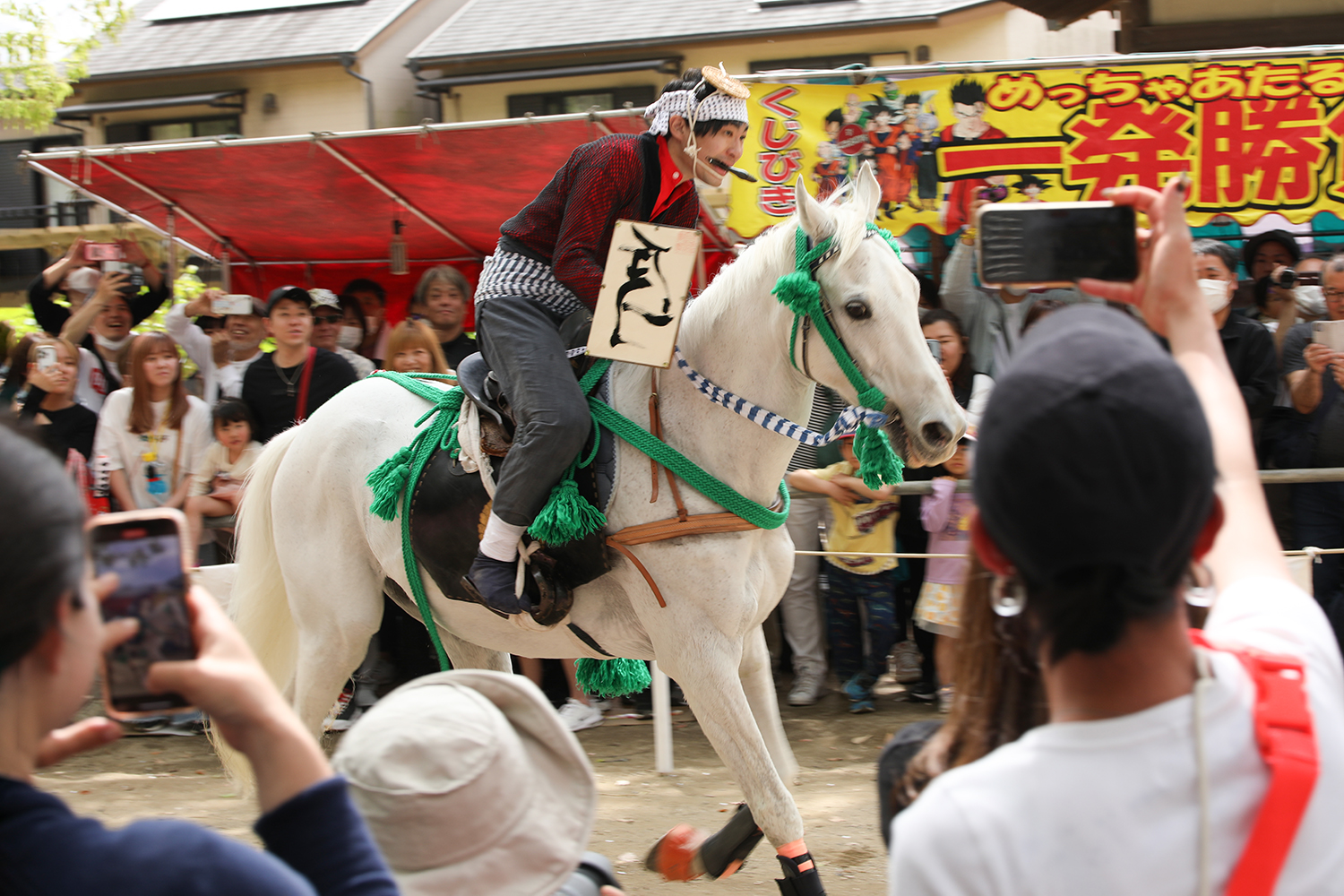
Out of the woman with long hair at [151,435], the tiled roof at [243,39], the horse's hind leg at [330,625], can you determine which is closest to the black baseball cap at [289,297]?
the woman with long hair at [151,435]

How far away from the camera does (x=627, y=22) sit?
15234 millimetres

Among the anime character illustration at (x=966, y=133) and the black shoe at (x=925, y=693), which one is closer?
the anime character illustration at (x=966, y=133)

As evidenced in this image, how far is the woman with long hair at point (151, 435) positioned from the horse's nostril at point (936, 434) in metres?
4.36

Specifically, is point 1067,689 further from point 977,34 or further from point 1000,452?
point 977,34

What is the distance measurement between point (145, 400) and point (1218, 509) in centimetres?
586

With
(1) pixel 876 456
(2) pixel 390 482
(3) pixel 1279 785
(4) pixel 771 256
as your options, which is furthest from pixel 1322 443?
(3) pixel 1279 785

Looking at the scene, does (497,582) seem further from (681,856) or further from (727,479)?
(681,856)

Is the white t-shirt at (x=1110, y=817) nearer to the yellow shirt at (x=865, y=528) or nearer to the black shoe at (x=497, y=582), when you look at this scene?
the black shoe at (x=497, y=582)

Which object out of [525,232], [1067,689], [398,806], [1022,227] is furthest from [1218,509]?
[525,232]

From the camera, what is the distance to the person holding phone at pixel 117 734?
931 mm

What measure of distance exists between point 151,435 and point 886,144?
4.08 m

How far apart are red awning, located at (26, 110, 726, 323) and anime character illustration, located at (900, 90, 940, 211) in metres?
1.32

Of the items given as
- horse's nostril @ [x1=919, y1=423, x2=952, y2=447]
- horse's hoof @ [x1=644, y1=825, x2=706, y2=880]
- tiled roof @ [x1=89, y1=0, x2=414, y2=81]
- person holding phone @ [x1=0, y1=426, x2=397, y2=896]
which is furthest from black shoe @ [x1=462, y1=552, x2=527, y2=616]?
tiled roof @ [x1=89, y1=0, x2=414, y2=81]

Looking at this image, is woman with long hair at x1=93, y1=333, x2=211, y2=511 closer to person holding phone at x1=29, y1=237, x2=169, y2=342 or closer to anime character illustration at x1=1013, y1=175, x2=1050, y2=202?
person holding phone at x1=29, y1=237, x2=169, y2=342
